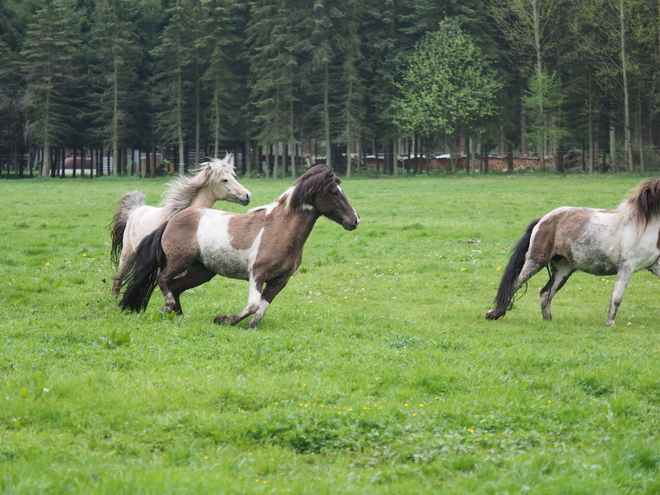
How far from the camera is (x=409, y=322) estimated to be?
34.4 ft

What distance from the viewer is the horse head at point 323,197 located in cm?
958

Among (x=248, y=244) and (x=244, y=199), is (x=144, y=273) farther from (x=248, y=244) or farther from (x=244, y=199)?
(x=244, y=199)

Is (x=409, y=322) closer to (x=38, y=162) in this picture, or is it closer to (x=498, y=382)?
(x=498, y=382)

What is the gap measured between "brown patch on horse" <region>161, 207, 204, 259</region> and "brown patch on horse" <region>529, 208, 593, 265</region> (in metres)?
4.94

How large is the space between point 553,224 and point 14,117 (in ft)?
187

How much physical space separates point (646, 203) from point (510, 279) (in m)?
2.16

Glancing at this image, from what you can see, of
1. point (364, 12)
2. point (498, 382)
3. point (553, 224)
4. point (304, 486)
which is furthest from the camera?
point (364, 12)

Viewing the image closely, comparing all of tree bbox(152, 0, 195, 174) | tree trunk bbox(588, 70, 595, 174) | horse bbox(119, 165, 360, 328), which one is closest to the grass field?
horse bbox(119, 165, 360, 328)

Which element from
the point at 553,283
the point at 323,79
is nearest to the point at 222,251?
the point at 553,283

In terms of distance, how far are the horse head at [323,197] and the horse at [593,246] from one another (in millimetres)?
2899

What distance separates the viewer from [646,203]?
34.4ft

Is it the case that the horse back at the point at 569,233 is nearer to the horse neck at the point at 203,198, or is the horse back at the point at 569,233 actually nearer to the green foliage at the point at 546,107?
the horse neck at the point at 203,198

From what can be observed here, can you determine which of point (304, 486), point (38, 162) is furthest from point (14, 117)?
point (304, 486)

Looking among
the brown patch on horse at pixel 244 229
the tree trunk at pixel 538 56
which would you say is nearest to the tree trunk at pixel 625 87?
the tree trunk at pixel 538 56
